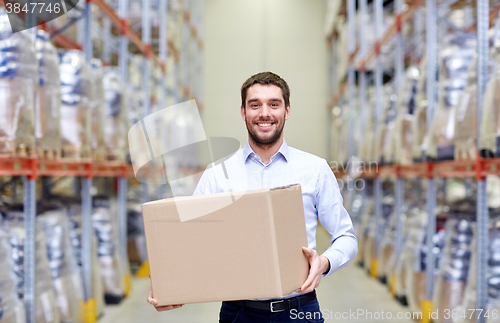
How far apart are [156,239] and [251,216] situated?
0.31 metres

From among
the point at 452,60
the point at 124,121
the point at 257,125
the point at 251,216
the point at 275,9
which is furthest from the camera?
the point at 275,9

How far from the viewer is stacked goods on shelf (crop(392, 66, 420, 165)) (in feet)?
16.7

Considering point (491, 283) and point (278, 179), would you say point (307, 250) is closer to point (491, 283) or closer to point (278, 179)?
point (278, 179)

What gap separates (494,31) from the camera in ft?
12.1

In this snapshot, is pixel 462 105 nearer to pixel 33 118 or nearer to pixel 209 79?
pixel 33 118

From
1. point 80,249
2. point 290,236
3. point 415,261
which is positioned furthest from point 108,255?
point 290,236

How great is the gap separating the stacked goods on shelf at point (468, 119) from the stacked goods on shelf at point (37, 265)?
3165 mm

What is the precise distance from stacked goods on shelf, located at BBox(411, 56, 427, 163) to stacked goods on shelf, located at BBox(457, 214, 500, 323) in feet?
3.89

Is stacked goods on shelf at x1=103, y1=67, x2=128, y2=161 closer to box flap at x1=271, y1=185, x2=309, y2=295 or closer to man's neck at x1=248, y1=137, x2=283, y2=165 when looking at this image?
man's neck at x1=248, y1=137, x2=283, y2=165

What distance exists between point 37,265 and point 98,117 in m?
1.62

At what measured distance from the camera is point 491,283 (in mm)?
3166

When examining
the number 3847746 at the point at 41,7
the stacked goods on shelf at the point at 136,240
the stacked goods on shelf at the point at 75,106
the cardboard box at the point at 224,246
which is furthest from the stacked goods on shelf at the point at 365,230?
the cardboard box at the point at 224,246

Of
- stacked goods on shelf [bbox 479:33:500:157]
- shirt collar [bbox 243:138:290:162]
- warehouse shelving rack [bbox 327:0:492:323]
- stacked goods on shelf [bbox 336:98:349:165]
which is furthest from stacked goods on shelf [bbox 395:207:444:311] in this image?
stacked goods on shelf [bbox 336:98:349:165]

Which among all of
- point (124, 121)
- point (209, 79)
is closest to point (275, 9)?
point (209, 79)
